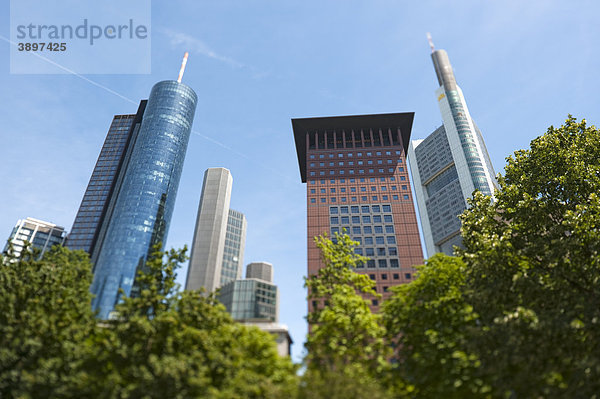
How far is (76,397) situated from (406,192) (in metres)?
85.5

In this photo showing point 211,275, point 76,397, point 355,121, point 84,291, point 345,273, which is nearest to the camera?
point 76,397

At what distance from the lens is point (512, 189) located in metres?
27.0

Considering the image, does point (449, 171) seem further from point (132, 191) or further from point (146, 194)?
point (132, 191)

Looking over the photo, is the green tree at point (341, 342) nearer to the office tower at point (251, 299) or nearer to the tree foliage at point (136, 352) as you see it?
the tree foliage at point (136, 352)

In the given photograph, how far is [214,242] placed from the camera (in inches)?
5728

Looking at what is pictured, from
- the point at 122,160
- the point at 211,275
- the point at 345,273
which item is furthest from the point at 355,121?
the point at 122,160

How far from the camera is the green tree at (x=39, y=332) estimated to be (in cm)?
1783

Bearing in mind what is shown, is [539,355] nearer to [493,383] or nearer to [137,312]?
[493,383]

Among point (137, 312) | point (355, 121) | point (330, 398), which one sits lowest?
point (330, 398)

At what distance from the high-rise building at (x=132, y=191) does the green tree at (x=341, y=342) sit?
4308 inches

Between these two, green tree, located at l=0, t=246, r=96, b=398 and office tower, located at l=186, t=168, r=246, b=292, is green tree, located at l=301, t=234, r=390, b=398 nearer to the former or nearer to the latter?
green tree, located at l=0, t=246, r=96, b=398

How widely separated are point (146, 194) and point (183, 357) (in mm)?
131580

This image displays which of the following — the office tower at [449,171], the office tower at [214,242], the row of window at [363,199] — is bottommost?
the row of window at [363,199]

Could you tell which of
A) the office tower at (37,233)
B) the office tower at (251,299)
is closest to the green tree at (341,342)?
the office tower at (251,299)
